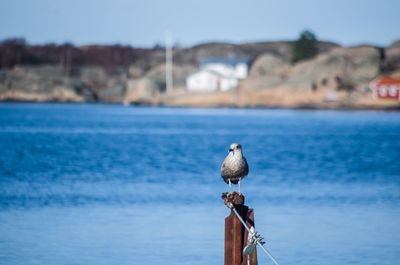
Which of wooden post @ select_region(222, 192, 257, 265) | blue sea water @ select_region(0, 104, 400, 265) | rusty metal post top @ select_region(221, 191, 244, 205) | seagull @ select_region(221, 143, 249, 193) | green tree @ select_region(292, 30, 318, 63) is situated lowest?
blue sea water @ select_region(0, 104, 400, 265)

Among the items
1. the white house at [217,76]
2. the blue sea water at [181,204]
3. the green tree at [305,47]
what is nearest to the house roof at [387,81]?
the green tree at [305,47]

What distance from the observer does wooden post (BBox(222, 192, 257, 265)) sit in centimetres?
1390

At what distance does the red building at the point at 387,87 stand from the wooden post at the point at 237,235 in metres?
107

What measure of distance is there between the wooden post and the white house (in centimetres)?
13246

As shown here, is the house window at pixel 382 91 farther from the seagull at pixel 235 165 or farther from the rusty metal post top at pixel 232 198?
the rusty metal post top at pixel 232 198

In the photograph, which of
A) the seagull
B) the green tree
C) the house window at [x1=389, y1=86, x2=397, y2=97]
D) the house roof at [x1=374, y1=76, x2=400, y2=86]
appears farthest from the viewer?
the green tree

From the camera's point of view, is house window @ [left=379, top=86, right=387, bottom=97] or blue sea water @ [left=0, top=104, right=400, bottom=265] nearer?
blue sea water @ [left=0, top=104, right=400, bottom=265]

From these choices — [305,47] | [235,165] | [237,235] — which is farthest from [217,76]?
[237,235]

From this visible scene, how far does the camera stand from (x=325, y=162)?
48.3 meters

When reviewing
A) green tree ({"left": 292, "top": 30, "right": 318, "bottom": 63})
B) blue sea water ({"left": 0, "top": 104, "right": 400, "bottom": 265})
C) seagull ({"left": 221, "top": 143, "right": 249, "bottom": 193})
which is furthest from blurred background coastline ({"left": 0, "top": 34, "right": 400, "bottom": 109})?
seagull ({"left": 221, "top": 143, "right": 249, "bottom": 193})

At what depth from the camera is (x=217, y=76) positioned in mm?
147250

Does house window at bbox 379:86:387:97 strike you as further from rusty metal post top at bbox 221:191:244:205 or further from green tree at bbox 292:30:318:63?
rusty metal post top at bbox 221:191:244:205

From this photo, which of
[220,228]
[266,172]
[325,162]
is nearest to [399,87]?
[325,162]

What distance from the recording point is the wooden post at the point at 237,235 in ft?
45.6
